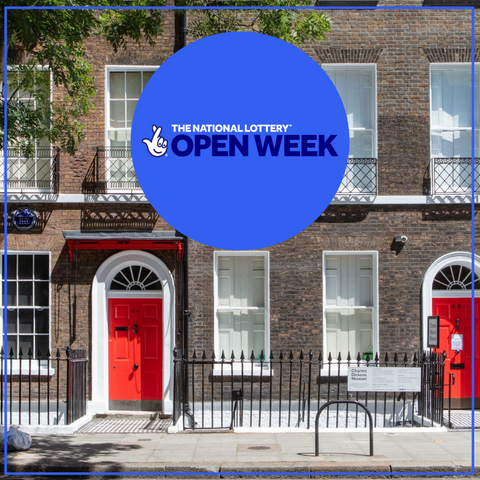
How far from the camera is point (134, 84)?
1477 centimetres

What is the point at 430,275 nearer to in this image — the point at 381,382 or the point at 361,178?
the point at 361,178

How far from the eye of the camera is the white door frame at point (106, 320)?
14469 mm

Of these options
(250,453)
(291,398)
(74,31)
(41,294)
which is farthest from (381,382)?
(41,294)

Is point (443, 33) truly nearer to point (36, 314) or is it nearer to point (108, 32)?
point (108, 32)

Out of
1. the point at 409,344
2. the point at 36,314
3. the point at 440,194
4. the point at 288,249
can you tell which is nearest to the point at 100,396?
→ the point at 36,314

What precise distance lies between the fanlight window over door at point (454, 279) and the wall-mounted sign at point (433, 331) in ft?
6.15

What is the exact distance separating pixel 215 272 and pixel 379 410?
167 inches

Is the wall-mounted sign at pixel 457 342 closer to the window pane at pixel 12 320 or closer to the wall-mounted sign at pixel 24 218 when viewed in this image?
the wall-mounted sign at pixel 24 218

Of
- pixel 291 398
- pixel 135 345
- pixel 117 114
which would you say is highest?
pixel 117 114

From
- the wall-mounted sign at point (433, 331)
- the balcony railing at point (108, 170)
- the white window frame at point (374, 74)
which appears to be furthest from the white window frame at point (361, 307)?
the balcony railing at point (108, 170)

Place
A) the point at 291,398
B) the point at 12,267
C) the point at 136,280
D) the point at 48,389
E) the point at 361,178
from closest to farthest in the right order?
the point at 48,389 → the point at 291,398 → the point at 361,178 → the point at 12,267 → the point at 136,280

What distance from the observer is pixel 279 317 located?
1452 cm

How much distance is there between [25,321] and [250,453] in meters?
6.62

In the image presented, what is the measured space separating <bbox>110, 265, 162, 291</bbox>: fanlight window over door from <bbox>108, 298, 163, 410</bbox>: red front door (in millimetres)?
251
